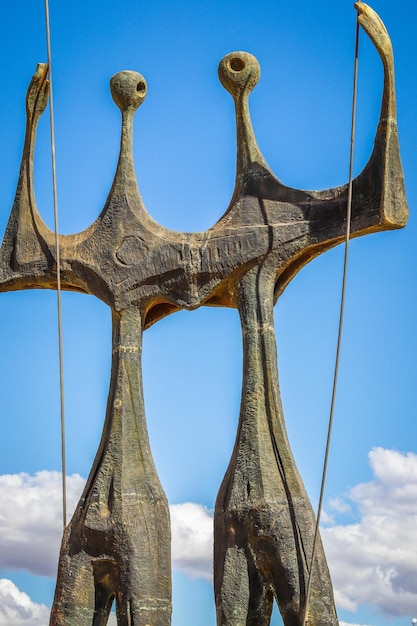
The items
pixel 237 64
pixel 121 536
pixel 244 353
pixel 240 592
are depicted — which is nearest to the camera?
pixel 240 592

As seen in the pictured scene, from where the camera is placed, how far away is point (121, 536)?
45.2ft

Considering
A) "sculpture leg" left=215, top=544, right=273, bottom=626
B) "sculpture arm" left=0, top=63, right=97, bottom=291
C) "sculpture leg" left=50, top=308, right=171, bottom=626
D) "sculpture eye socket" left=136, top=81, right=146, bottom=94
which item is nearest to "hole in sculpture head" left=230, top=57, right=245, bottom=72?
"sculpture eye socket" left=136, top=81, right=146, bottom=94

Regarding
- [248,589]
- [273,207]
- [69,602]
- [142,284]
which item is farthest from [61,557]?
[273,207]

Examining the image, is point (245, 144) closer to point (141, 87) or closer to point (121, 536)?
point (141, 87)

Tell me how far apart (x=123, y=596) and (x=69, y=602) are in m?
0.52

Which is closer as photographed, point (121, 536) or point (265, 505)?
point (265, 505)

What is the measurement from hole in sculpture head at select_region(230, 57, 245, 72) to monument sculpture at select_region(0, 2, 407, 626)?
1 cm

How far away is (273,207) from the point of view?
1438cm

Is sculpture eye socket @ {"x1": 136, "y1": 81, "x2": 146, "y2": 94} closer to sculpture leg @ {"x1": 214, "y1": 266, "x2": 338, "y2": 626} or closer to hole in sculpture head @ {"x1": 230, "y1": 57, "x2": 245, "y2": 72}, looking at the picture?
hole in sculpture head @ {"x1": 230, "y1": 57, "x2": 245, "y2": 72}

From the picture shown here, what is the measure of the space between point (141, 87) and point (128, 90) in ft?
0.57

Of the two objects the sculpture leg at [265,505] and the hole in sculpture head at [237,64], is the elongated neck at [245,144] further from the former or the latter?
the sculpture leg at [265,505]

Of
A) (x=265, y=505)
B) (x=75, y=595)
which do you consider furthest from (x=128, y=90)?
(x=75, y=595)

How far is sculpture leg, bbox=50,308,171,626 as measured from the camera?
1370 centimetres

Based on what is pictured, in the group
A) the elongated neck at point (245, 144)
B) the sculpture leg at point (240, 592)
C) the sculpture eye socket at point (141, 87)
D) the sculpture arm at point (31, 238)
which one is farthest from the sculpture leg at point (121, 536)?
the sculpture eye socket at point (141, 87)
